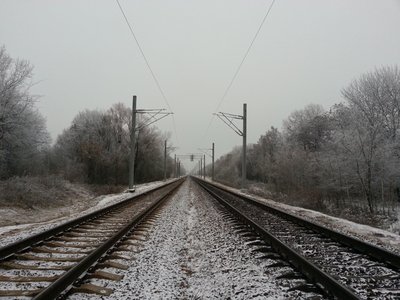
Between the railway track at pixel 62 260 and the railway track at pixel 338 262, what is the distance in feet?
9.15

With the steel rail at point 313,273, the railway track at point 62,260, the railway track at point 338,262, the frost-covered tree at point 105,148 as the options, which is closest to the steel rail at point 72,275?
the railway track at point 62,260

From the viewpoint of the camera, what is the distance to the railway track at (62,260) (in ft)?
13.6

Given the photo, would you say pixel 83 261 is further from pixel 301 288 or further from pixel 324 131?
pixel 324 131

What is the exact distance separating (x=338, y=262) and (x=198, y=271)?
2.41m

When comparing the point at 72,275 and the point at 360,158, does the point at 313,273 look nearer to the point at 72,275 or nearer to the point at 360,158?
the point at 72,275

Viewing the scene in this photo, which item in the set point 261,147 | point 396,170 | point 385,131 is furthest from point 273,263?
point 261,147

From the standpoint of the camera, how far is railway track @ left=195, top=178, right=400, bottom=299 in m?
4.12

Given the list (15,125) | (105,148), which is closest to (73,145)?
(105,148)

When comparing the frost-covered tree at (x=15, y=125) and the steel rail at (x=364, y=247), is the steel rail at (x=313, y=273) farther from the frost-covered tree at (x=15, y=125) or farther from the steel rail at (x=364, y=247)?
the frost-covered tree at (x=15, y=125)

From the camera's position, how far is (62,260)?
5.49 metres

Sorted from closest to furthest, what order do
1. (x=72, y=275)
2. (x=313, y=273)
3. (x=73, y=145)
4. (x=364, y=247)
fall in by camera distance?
1. (x=72, y=275)
2. (x=313, y=273)
3. (x=364, y=247)
4. (x=73, y=145)

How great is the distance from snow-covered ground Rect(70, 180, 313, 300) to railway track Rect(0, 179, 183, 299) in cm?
26

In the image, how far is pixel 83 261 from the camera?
487 centimetres

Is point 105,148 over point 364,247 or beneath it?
over
